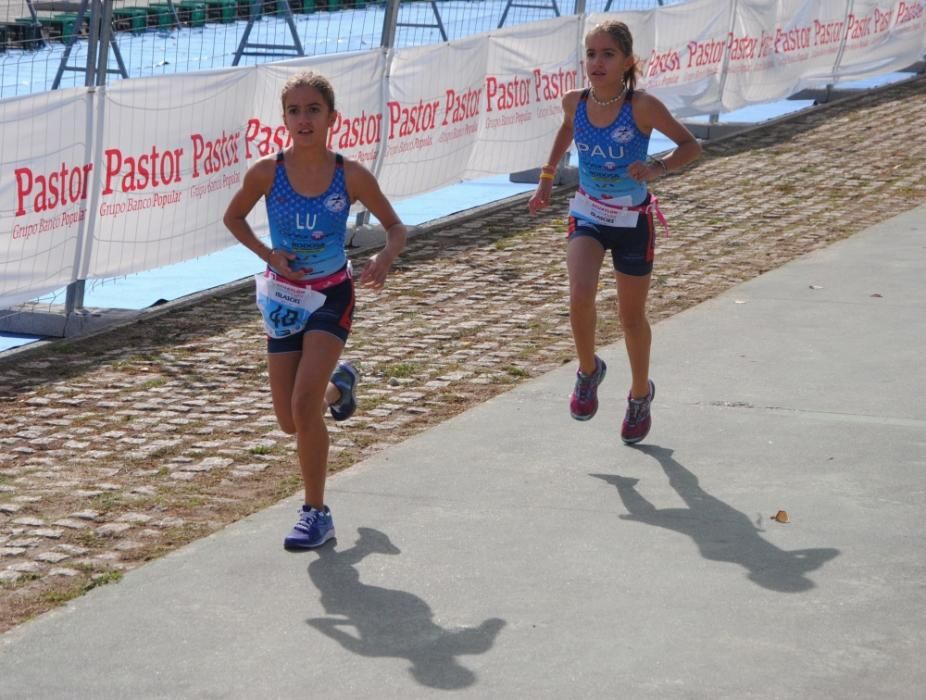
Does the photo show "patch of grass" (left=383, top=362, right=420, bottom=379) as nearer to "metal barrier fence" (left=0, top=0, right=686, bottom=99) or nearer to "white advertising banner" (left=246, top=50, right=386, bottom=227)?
"white advertising banner" (left=246, top=50, right=386, bottom=227)

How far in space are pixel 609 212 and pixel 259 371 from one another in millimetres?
2456

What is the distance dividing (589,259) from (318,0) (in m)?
22.2

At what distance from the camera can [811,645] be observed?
4.88 metres

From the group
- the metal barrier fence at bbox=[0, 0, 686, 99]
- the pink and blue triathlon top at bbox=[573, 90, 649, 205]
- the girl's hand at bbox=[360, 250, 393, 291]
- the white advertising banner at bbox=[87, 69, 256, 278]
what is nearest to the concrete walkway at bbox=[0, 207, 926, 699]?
the girl's hand at bbox=[360, 250, 393, 291]

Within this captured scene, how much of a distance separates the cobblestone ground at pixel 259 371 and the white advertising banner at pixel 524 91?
510mm

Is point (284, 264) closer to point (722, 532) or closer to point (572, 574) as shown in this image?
point (572, 574)

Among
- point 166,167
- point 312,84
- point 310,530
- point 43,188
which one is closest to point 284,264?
point 312,84

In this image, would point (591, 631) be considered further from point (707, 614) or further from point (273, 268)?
point (273, 268)

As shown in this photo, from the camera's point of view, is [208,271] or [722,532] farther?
[208,271]

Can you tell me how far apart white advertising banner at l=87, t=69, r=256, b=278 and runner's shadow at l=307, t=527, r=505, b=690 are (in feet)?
14.8

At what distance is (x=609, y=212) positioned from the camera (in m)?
6.99

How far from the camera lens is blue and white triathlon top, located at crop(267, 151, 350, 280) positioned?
5.88 m

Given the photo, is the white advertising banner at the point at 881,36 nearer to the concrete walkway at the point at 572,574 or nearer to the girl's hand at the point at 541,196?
the concrete walkway at the point at 572,574

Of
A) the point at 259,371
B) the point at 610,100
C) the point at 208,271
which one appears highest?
the point at 610,100
